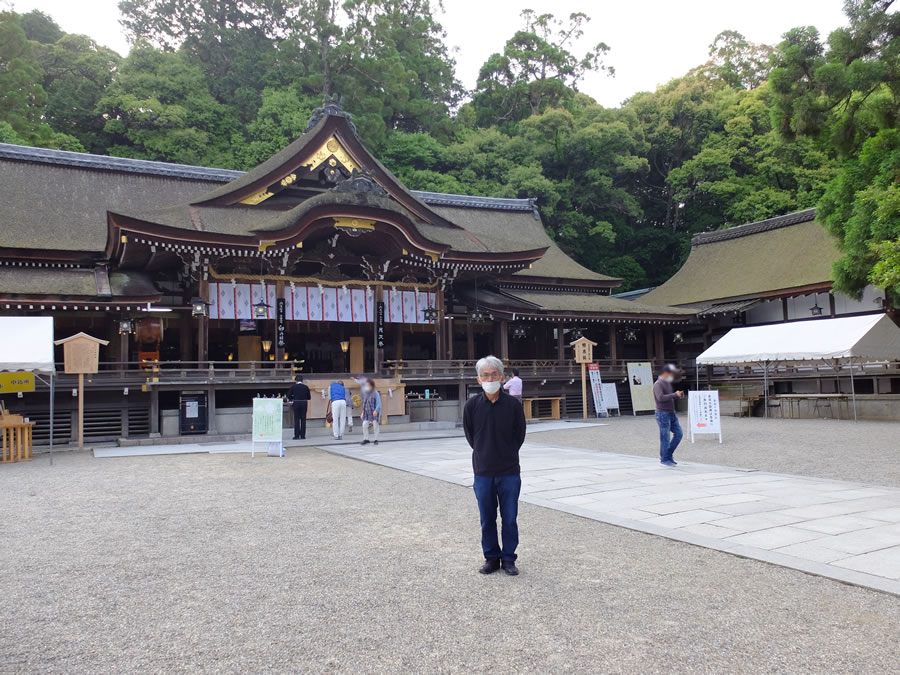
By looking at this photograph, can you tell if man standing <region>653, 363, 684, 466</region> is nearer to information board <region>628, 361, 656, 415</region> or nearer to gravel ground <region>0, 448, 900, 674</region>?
gravel ground <region>0, 448, 900, 674</region>

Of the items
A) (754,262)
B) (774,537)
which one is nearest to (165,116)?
(754,262)

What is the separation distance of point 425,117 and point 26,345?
1514 inches

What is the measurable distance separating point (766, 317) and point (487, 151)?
21257mm

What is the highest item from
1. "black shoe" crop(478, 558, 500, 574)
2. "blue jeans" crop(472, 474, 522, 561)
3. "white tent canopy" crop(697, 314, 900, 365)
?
"white tent canopy" crop(697, 314, 900, 365)

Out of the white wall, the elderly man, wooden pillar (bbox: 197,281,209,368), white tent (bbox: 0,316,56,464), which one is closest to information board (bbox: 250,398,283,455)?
white tent (bbox: 0,316,56,464)

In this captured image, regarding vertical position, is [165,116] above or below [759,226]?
above

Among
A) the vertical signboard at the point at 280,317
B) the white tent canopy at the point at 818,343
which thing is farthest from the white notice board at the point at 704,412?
the vertical signboard at the point at 280,317

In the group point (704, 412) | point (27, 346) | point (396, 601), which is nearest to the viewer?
point (396, 601)

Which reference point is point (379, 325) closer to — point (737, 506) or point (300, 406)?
point (300, 406)

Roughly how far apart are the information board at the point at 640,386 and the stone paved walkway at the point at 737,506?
12.2 m

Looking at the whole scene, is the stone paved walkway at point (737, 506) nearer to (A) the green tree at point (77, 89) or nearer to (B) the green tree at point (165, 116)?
(B) the green tree at point (165, 116)

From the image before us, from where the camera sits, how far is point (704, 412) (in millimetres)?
13078

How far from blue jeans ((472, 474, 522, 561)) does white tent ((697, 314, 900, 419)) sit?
15152mm

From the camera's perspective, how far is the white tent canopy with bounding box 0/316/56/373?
11.6 meters
